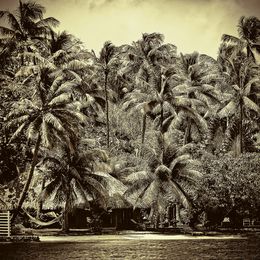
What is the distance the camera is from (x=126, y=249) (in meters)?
20.7

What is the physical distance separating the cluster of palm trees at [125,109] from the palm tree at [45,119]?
5 cm

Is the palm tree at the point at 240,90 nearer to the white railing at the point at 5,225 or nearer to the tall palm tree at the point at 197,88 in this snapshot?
the tall palm tree at the point at 197,88

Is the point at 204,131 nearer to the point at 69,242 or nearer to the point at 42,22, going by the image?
the point at 42,22

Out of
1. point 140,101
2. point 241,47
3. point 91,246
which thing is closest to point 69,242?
point 91,246

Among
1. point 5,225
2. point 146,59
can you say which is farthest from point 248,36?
point 5,225

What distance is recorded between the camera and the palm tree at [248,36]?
3691 cm

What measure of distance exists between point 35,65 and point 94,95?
710cm

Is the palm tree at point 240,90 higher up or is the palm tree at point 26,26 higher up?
the palm tree at point 26,26

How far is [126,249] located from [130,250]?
570mm

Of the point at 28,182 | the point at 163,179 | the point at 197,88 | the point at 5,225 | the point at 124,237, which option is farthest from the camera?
the point at 197,88

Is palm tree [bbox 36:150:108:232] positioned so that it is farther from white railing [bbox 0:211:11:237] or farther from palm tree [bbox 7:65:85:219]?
white railing [bbox 0:211:11:237]

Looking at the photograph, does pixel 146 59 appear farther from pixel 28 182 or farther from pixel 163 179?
pixel 28 182

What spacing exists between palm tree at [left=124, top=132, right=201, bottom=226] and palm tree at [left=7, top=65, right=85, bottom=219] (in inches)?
195

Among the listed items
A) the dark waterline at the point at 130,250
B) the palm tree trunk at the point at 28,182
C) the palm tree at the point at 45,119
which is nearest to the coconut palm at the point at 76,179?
the palm tree at the point at 45,119
